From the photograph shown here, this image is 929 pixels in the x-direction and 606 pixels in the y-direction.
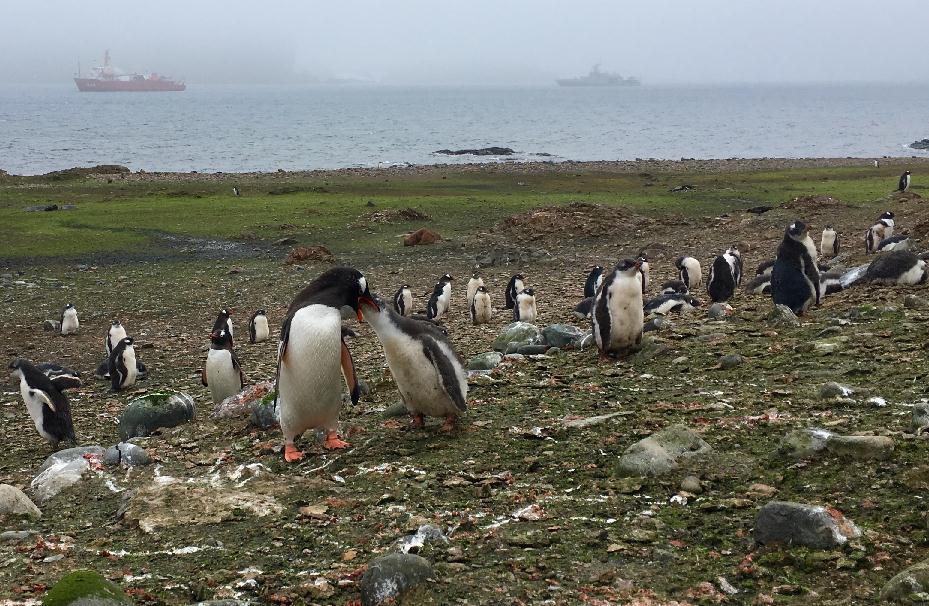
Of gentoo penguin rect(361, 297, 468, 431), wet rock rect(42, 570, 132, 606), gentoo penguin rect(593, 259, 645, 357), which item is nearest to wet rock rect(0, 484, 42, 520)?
wet rock rect(42, 570, 132, 606)

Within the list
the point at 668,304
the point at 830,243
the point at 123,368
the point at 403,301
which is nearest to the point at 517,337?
the point at 668,304

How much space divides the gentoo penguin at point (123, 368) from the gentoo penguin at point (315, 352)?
606cm

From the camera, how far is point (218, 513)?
20.1 ft

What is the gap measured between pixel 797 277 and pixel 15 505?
897 centimetres

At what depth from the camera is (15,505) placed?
6.61 metres

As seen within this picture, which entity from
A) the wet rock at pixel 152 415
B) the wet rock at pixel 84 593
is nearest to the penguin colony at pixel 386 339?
the wet rock at pixel 152 415

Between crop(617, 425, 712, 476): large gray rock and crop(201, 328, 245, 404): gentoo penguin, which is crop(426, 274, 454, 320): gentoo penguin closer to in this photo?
crop(201, 328, 245, 404): gentoo penguin

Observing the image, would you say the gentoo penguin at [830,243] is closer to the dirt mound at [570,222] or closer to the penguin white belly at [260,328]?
the dirt mound at [570,222]

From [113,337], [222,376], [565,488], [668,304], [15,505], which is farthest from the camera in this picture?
[113,337]

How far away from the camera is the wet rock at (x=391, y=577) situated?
4680 millimetres

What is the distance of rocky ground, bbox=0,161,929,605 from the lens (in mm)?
4746

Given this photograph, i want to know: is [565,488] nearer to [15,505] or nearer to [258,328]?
[15,505]

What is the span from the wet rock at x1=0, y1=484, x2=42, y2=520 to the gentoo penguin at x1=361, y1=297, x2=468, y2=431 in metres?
2.83

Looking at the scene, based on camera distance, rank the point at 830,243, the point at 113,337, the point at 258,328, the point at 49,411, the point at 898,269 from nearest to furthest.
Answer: the point at 49,411 → the point at 898,269 → the point at 113,337 → the point at 258,328 → the point at 830,243
